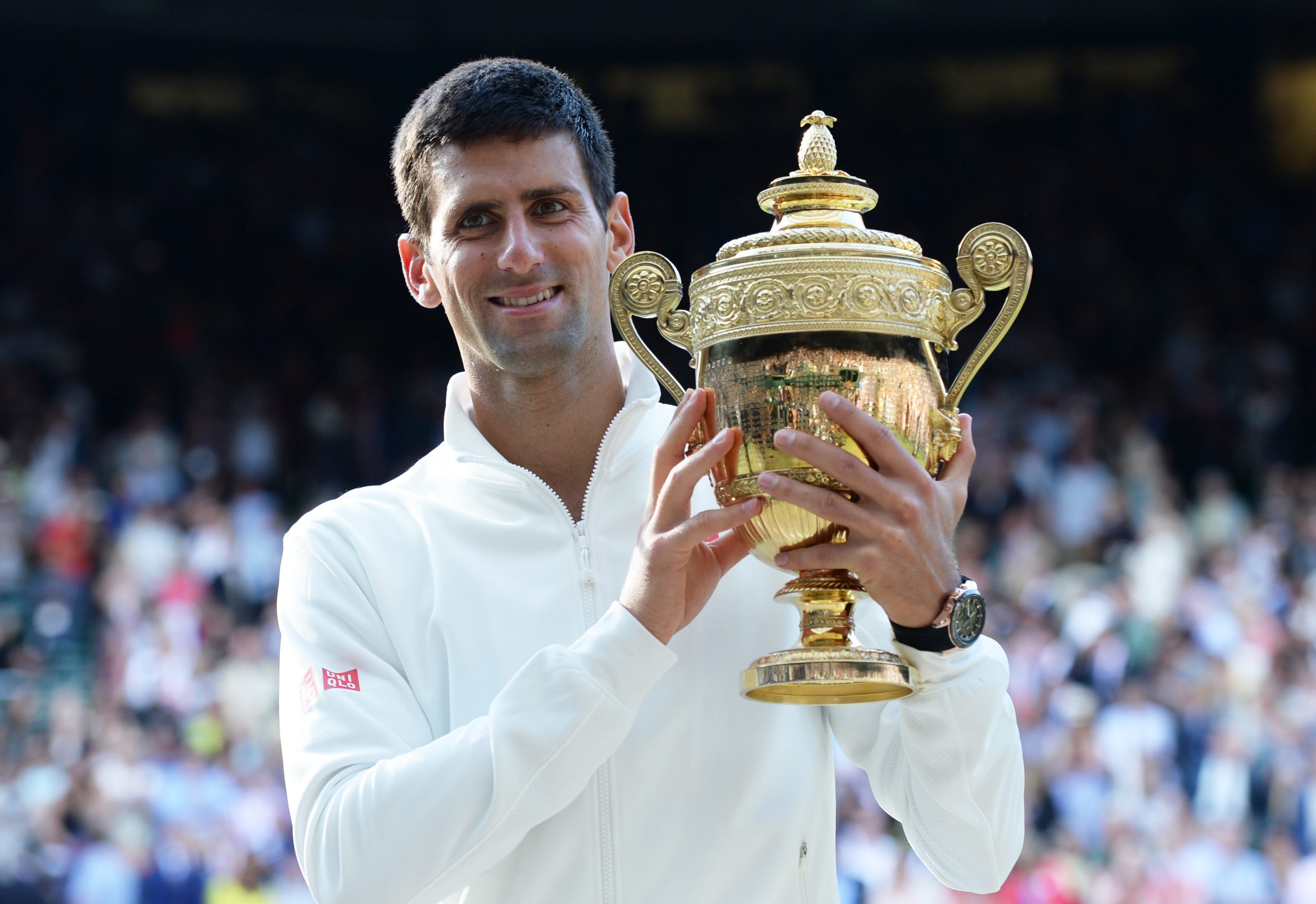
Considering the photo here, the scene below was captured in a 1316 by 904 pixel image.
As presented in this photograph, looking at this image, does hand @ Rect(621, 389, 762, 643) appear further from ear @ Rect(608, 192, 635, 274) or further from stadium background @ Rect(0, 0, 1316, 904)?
stadium background @ Rect(0, 0, 1316, 904)

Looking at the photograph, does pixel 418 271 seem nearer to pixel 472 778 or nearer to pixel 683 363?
pixel 472 778

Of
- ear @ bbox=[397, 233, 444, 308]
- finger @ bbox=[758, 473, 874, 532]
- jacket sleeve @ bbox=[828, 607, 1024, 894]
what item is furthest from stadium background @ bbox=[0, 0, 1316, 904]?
finger @ bbox=[758, 473, 874, 532]

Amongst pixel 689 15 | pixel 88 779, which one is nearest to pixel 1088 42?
pixel 689 15

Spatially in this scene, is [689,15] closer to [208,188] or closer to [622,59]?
[622,59]

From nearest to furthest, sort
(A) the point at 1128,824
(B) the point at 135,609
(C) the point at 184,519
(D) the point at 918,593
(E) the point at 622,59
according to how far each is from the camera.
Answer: (D) the point at 918,593
(A) the point at 1128,824
(B) the point at 135,609
(C) the point at 184,519
(E) the point at 622,59

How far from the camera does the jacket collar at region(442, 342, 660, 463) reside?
2449 mm

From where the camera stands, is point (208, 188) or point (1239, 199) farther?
point (208, 188)

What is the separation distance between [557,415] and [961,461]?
2.08 feet

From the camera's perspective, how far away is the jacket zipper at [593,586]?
216 centimetres

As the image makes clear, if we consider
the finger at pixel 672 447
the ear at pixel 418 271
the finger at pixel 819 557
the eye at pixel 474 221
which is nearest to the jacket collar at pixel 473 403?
the ear at pixel 418 271

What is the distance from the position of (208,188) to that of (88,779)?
8552 mm

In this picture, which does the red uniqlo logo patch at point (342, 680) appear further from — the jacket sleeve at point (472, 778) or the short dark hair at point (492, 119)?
the short dark hair at point (492, 119)

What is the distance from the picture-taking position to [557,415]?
8.02ft

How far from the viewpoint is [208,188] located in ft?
53.5
